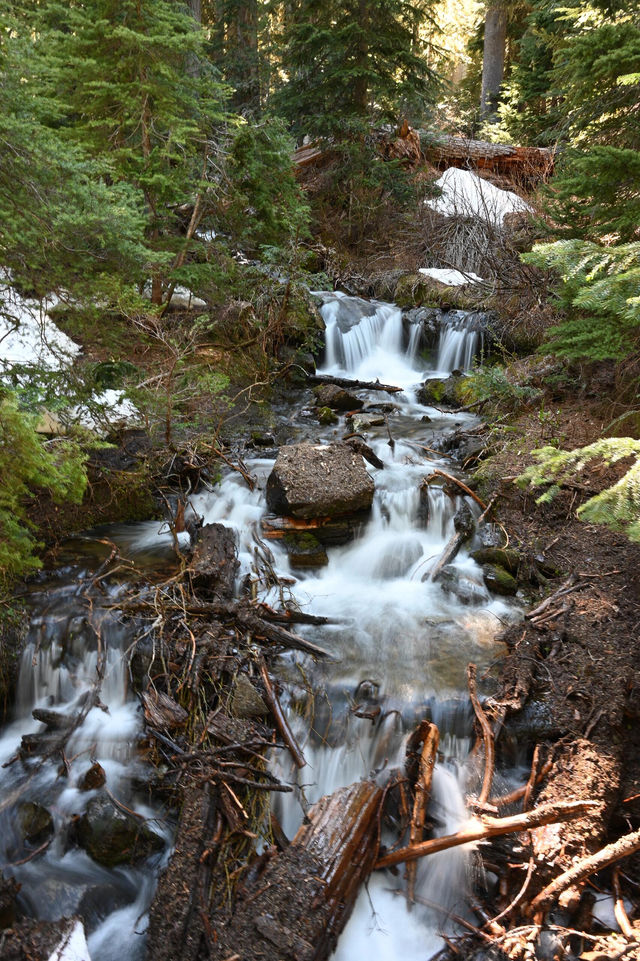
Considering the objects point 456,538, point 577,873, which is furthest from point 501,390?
point 577,873

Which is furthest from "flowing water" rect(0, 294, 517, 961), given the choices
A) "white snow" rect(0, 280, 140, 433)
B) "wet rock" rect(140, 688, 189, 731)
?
"white snow" rect(0, 280, 140, 433)

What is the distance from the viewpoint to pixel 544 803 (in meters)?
3.36

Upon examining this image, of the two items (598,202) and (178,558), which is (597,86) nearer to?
(598,202)

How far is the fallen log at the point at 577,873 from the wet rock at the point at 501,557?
103 inches

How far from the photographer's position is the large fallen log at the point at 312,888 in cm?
271

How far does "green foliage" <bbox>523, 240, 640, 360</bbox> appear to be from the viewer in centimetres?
364

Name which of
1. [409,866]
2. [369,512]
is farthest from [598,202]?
[409,866]

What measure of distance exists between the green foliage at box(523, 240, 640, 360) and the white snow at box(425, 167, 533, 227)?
7.17 m

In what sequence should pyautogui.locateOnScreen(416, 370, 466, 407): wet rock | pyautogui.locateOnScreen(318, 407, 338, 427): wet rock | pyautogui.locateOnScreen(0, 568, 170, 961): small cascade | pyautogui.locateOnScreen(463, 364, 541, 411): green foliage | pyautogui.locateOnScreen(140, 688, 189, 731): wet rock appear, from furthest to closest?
pyautogui.locateOnScreen(416, 370, 466, 407): wet rock
pyautogui.locateOnScreen(318, 407, 338, 427): wet rock
pyautogui.locateOnScreen(463, 364, 541, 411): green foliage
pyautogui.locateOnScreen(140, 688, 189, 731): wet rock
pyautogui.locateOnScreen(0, 568, 170, 961): small cascade

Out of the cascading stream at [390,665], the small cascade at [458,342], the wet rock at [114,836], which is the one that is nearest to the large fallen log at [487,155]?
the small cascade at [458,342]

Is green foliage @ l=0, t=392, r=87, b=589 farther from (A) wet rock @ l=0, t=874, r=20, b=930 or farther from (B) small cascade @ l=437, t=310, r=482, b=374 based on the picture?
(B) small cascade @ l=437, t=310, r=482, b=374

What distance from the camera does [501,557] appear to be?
5.49 metres

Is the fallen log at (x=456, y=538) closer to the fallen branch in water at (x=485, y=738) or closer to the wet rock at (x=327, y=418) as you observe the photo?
the fallen branch in water at (x=485, y=738)

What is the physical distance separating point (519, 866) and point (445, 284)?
34.5 ft
